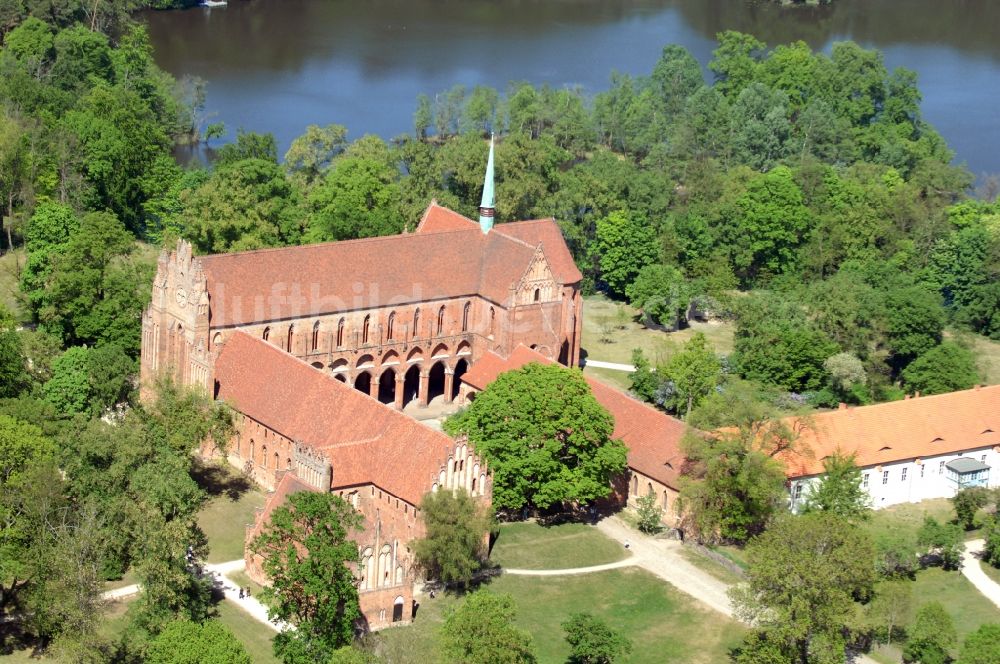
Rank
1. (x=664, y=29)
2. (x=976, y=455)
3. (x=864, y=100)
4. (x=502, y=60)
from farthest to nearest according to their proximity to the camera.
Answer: (x=664, y=29) < (x=502, y=60) < (x=864, y=100) < (x=976, y=455)

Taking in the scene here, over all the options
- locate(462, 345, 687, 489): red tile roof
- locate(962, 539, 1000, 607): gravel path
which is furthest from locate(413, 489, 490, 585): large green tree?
locate(962, 539, 1000, 607): gravel path

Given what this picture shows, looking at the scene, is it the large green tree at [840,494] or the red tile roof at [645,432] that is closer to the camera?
the large green tree at [840,494]

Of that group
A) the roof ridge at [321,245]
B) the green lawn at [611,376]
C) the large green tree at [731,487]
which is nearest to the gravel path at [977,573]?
the large green tree at [731,487]

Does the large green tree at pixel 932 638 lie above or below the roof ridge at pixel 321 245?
below

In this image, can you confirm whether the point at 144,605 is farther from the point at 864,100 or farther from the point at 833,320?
the point at 864,100

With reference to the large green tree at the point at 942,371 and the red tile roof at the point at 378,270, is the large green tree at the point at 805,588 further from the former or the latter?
the large green tree at the point at 942,371

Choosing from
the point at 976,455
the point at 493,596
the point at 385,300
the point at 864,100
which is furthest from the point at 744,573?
the point at 864,100
